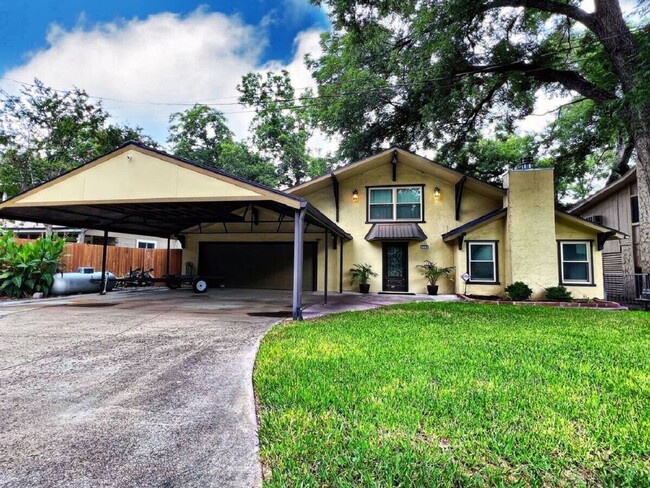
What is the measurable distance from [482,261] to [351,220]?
5130mm

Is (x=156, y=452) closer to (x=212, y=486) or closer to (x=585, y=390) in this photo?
(x=212, y=486)

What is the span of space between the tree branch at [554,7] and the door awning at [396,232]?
279 inches

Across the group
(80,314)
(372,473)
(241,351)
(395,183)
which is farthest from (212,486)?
(395,183)

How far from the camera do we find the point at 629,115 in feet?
26.8

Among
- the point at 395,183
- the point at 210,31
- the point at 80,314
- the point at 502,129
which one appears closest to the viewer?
the point at 80,314

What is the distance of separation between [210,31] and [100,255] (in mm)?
10747

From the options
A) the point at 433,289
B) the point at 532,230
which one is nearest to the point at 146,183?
the point at 433,289

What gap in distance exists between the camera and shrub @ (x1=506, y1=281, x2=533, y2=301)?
10086 millimetres

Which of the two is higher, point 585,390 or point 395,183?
point 395,183

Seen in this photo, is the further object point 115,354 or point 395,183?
point 395,183

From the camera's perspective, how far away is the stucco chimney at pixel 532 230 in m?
10.4

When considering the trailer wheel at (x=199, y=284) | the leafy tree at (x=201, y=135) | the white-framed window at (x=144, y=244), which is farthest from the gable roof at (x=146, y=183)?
the leafy tree at (x=201, y=135)

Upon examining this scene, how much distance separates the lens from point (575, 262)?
10812 millimetres

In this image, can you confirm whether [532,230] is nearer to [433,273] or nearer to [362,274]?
[433,273]
